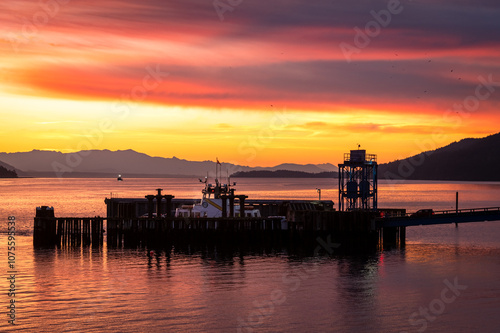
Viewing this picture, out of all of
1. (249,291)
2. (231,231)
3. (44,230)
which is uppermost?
(231,231)

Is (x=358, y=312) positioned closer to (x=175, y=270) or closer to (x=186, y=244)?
(x=175, y=270)

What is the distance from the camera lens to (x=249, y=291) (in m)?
48.1

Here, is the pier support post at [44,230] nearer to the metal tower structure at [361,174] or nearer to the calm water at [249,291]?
the calm water at [249,291]

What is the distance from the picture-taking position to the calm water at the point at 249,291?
39.5 meters

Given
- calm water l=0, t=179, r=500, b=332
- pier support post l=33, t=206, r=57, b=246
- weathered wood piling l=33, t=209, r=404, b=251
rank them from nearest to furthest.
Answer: calm water l=0, t=179, r=500, b=332 < weathered wood piling l=33, t=209, r=404, b=251 < pier support post l=33, t=206, r=57, b=246

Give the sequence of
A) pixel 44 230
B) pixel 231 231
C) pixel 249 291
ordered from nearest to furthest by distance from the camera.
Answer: pixel 249 291 < pixel 231 231 < pixel 44 230

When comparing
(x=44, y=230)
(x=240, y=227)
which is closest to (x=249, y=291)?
(x=240, y=227)

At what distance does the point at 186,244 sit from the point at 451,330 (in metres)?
39.5

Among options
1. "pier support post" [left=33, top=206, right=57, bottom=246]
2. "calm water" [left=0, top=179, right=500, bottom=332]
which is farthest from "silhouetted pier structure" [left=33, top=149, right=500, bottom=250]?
"calm water" [left=0, top=179, right=500, bottom=332]

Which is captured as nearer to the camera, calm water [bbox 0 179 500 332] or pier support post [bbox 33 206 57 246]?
calm water [bbox 0 179 500 332]

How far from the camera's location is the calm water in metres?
39.5

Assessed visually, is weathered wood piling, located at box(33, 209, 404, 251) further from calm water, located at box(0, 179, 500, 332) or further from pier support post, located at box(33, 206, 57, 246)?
calm water, located at box(0, 179, 500, 332)

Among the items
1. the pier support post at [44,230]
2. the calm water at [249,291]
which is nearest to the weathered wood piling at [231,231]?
the pier support post at [44,230]

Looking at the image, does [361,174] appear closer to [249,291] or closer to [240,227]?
[240,227]
